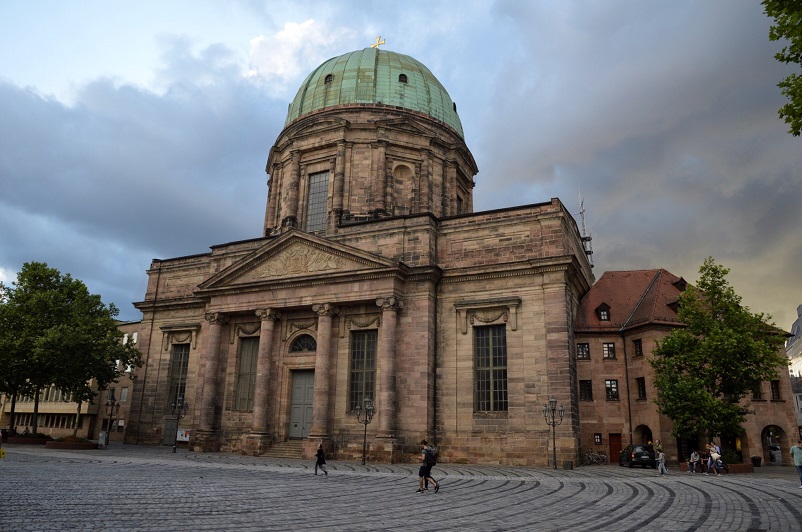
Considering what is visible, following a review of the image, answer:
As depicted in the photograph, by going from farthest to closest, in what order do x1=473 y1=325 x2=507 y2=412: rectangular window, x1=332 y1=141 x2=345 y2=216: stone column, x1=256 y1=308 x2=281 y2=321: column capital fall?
x1=332 y1=141 x2=345 y2=216: stone column < x1=256 y1=308 x2=281 y2=321: column capital < x1=473 y1=325 x2=507 y2=412: rectangular window

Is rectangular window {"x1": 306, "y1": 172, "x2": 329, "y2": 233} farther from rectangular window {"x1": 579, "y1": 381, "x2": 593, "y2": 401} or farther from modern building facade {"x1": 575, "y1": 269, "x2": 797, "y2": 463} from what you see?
rectangular window {"x1": 579, "y1": 381, "x2": 593, "y2": 401}

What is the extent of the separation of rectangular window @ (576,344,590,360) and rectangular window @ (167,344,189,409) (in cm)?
2725

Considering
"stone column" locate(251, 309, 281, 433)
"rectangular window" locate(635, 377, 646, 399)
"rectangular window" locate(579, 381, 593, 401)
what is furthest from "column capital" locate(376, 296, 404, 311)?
"rectangular window" locate(635, 377, 646, 399)

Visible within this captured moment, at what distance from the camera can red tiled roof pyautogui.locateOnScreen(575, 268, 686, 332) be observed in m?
36.6

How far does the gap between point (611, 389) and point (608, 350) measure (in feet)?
7.93

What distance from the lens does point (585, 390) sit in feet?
119

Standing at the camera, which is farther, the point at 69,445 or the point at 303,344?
the point at 303,344

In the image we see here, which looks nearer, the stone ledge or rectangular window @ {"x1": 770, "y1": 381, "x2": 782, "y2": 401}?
the stone ledge

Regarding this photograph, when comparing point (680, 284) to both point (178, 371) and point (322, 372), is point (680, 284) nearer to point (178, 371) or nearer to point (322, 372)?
point (322, 372)

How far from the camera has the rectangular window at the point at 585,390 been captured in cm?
3616

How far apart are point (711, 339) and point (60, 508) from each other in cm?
2818

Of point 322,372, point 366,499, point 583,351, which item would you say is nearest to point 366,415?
point 322,372

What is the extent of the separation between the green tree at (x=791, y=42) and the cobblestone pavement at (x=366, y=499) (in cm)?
915

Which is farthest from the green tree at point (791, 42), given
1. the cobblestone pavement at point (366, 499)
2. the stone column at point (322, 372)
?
the stone column at point (322, 372)
